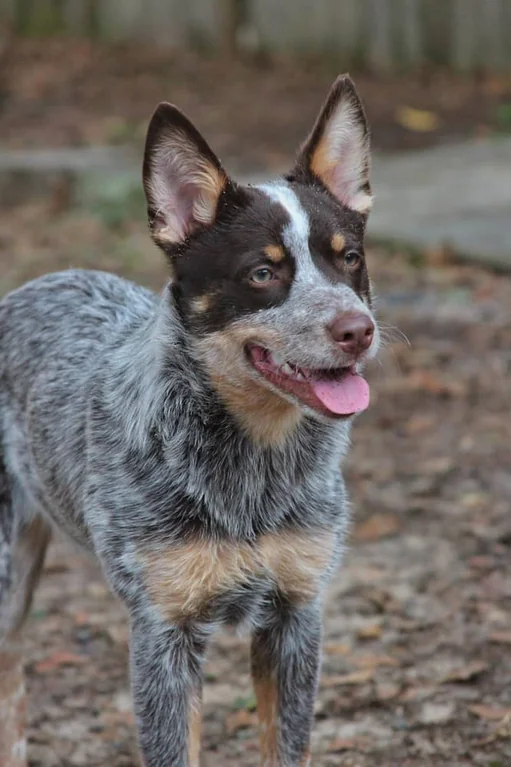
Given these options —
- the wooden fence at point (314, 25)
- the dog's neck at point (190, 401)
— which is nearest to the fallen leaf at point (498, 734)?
the dog's neck at point (190, 401)

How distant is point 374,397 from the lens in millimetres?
7180

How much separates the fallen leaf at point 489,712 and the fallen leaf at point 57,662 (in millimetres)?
1497

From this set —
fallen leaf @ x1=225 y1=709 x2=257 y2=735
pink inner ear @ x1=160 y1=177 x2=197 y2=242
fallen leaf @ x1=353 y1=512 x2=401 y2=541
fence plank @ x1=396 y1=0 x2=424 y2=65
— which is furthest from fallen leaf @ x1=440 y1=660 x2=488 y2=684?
fence plank @ x1=396 y1=0 x2=424 y2=65

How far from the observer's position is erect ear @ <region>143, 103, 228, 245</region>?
11.8ft

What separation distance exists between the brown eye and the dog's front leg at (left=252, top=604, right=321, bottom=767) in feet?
3.12

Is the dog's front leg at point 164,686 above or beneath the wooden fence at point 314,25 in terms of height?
above

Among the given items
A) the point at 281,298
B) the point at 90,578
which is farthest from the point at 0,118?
the point at 281,298

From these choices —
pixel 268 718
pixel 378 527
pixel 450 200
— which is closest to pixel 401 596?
pixel 378 527

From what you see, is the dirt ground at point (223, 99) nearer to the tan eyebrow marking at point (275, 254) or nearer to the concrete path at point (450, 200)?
the concrete path at point (450, 200)

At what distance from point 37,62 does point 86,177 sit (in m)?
4.73

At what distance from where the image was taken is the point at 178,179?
3.68 metres

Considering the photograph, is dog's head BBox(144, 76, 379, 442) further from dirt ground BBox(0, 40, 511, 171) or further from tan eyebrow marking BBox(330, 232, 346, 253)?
dirt ground BBox(0, 40, 511, 171)

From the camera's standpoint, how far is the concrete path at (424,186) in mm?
9125

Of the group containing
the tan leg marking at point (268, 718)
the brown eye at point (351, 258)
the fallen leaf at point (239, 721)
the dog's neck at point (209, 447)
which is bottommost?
the fallen leaf at point (239, 721)
